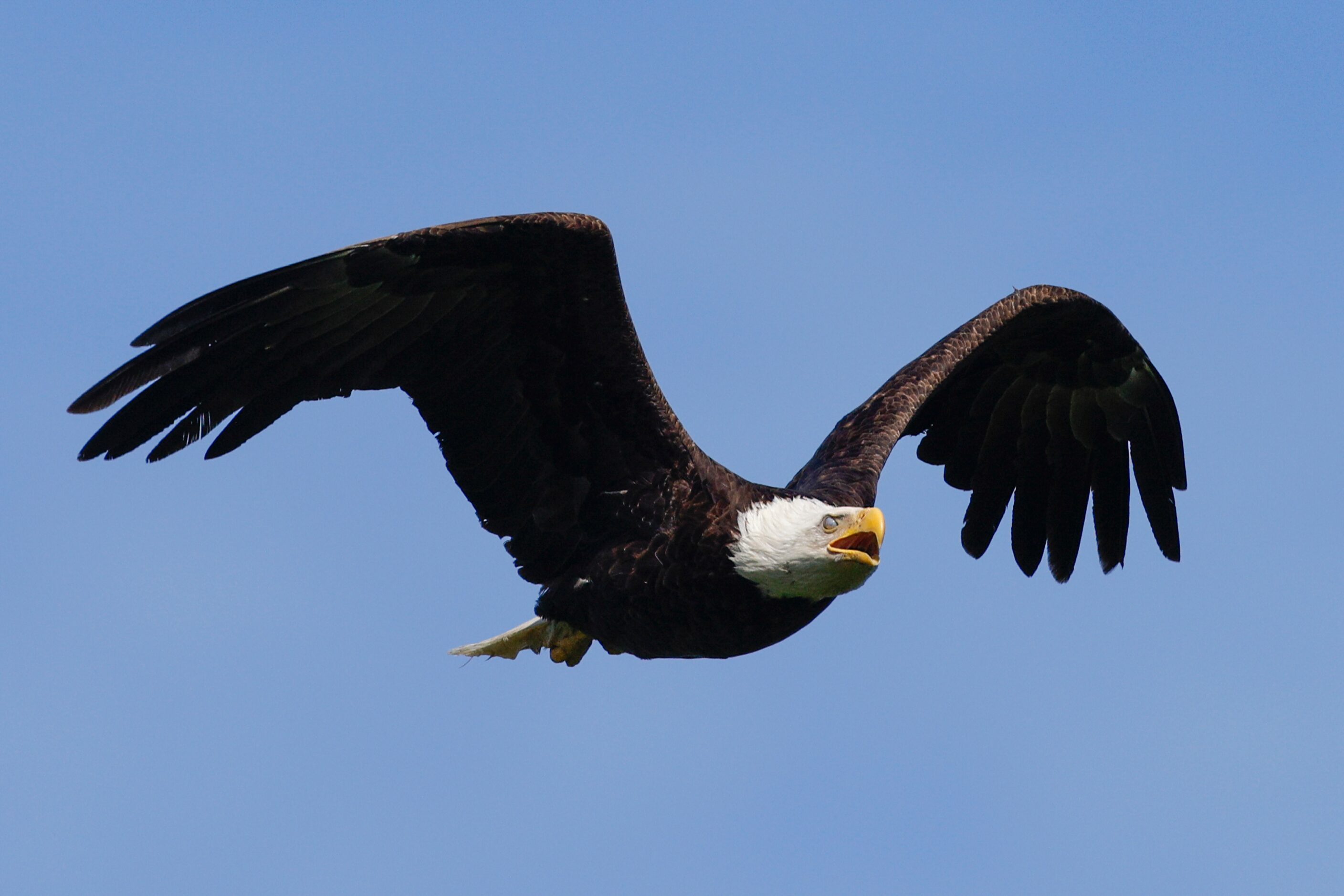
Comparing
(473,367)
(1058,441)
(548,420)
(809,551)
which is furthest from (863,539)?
(1058,441)

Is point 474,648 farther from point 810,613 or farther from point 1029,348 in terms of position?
point 1029,348

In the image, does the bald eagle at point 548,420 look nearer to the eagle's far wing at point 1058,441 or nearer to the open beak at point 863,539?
the open beak at point 863,539

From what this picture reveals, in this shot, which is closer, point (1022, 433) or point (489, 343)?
point (489, 343)

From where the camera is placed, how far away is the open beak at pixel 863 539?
7.88m

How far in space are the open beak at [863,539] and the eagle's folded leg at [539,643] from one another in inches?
63.9

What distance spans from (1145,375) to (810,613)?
3.71m

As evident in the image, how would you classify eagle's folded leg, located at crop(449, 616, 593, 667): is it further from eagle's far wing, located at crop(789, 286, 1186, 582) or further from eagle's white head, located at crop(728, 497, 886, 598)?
eagle's far wing, located at crop(789, 286, 1186, 582)

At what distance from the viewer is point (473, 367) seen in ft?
26.9

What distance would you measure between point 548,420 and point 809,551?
135 cm

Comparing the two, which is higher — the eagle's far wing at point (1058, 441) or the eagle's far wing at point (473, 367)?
the eagle's far wing at point (1058, 441)

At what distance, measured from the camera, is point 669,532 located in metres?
8.27

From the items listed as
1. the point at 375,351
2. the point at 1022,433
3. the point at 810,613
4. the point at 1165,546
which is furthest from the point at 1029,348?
the point at 375,351

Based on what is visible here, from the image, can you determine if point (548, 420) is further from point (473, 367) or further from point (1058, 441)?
point (1058, 441)

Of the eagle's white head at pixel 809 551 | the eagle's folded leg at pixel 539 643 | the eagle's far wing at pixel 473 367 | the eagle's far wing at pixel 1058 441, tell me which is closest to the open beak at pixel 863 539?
the eagle's white head at pixel 809 551
